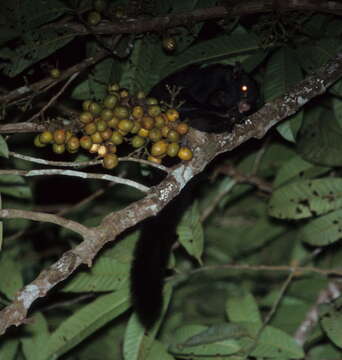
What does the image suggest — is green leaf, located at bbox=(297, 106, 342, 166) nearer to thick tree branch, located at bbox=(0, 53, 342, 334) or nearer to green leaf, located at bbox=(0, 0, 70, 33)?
thick tree branch, located at bbox=(0, 53, 342, 334)

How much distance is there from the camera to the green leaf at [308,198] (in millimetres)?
2277

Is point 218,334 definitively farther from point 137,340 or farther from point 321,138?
point 321,138

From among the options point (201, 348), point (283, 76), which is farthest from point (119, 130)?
point (201, 348)

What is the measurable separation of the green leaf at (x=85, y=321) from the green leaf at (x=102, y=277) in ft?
0.15

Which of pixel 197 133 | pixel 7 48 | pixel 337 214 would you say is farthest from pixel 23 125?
pixel 337 214

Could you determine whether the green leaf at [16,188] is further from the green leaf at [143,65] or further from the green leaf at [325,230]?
the green leaf at [325,230]

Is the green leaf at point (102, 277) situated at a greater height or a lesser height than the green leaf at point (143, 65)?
lesser

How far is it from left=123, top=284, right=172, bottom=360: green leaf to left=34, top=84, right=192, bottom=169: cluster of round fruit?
2.26 ft

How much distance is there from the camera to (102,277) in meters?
2.11

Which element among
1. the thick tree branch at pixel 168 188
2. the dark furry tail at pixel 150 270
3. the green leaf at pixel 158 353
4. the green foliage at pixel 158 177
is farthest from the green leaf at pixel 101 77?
the green leaf at pixel 158 353

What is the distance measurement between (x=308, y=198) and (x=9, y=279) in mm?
1428

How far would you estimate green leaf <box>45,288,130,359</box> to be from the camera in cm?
202

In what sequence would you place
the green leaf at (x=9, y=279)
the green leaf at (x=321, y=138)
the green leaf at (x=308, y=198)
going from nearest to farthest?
the green leaf at (x=9, y=279), the green leaf at (x=308, y=198), the green leaf at (x=321, y=138)

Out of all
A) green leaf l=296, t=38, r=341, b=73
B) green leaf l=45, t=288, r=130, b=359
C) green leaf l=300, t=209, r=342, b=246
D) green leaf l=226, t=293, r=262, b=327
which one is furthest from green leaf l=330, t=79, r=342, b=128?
green leaf l=45, t=288, r=130, b=359
